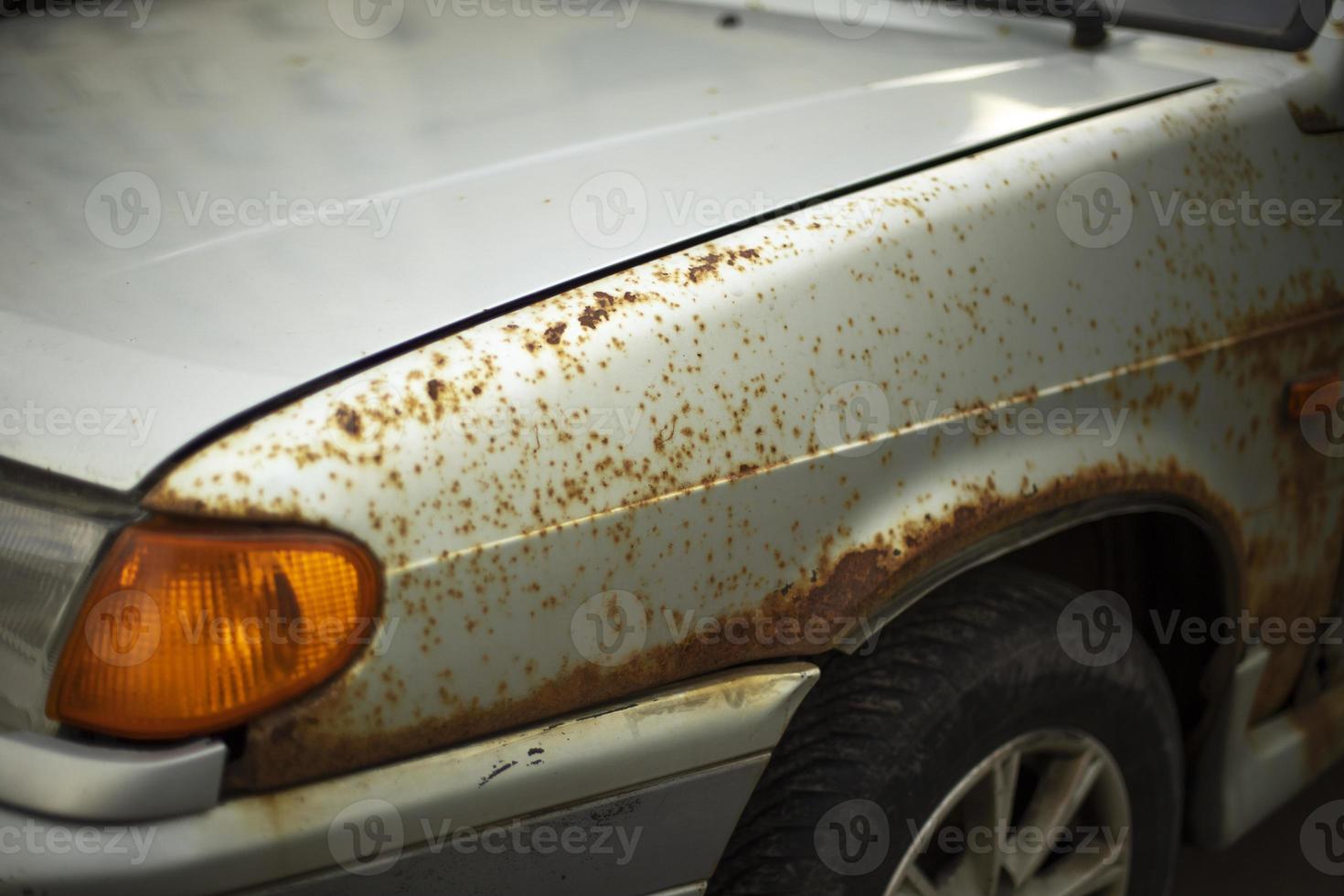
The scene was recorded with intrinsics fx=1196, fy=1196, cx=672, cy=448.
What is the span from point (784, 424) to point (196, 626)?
2.10 ft

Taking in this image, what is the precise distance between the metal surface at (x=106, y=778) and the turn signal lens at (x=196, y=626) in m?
0.03

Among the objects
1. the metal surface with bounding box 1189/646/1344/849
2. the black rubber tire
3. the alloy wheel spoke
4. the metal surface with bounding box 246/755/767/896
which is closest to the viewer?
the metal surface with bounding box 246/755/767/896

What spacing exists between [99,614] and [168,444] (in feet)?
0.56

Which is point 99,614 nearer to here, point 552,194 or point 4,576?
point 4,576

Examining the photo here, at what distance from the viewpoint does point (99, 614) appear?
112cm

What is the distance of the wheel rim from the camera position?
5.26ft

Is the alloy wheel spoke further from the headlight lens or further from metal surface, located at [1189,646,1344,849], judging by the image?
the headlight lens

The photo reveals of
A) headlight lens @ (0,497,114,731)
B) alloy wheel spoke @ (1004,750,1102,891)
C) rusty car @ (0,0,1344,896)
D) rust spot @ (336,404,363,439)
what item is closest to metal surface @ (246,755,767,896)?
rusty car @ (0,0,1344,896)

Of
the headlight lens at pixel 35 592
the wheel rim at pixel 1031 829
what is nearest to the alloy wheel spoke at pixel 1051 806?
the wheel rim at pixel 1031 829

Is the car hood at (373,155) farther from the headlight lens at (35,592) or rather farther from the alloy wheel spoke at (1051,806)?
the alloy wheel spoke at (1051,806)

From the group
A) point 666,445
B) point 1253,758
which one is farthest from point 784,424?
point 1253,758

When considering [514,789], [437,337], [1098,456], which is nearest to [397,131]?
[437,337]

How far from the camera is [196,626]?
1.12m

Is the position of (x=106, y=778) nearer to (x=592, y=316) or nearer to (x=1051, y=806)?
(x=592, y=316)
